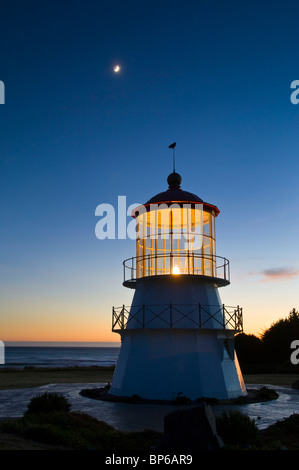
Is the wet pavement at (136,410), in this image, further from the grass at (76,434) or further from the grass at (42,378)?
the grass at (42,378)

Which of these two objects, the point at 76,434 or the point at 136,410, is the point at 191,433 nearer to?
the point at 76,434

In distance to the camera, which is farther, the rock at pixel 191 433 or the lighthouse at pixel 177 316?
the lighthouse at pixel 177 316

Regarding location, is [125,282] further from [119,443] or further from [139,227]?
[119,443]

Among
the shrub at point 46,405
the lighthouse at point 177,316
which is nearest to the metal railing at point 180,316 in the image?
the lighthouse at point 177,316

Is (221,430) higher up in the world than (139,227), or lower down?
lower down

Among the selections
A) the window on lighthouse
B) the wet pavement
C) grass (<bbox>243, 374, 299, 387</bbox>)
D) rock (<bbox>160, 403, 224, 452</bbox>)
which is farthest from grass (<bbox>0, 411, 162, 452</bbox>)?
grass (<bbox>243, 374, 299, 387</bbox>)

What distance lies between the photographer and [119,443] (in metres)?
9.91

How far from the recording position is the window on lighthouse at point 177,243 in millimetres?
19344

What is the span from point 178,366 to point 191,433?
9.32 metres

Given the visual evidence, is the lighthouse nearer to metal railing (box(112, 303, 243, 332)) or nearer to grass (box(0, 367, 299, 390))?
metal railing (box(112, 303, 243, 332))

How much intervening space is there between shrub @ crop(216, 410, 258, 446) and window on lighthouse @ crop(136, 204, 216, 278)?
877 centimetres

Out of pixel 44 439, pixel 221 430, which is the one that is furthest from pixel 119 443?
pixel 221 430

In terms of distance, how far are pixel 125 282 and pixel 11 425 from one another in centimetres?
1093

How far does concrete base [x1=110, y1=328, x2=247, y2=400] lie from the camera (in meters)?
18.1
